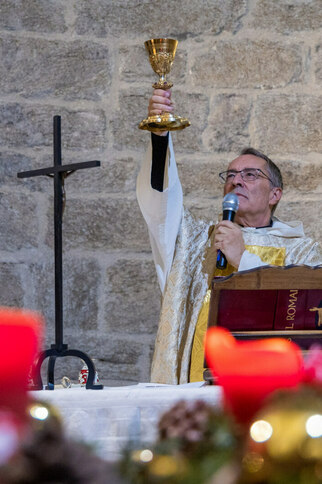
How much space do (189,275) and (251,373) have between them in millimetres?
3390

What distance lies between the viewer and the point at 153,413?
0.98 metres

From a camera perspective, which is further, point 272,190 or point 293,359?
point 272,190

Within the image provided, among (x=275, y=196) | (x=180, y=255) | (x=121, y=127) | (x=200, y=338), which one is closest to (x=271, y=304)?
(x=200, y=338)

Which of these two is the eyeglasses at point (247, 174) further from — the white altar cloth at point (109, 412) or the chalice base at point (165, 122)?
the white altar cloth at point (109, 412)

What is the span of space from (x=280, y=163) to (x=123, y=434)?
3.92 meters

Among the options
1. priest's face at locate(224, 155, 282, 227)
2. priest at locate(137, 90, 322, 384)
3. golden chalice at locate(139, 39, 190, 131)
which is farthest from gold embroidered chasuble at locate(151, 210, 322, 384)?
golden chalice at locate(139, 39, 190, 131)

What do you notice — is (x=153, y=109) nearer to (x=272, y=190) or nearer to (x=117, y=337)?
(x=272, y=190)

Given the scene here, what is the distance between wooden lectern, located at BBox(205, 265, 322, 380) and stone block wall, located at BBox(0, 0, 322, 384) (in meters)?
2.18

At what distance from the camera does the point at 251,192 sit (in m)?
4.20

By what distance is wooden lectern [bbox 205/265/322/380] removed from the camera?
207 cm

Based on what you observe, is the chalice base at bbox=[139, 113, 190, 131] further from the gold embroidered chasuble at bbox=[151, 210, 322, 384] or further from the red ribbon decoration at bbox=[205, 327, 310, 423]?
the red ribbon decoration at bbox=[205, 327, 310, 423]

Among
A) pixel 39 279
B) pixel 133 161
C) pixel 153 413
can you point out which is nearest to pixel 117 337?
pixel 39 279

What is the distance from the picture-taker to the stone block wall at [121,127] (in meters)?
4.38

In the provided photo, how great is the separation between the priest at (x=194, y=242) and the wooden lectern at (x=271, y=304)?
45.4 inches
